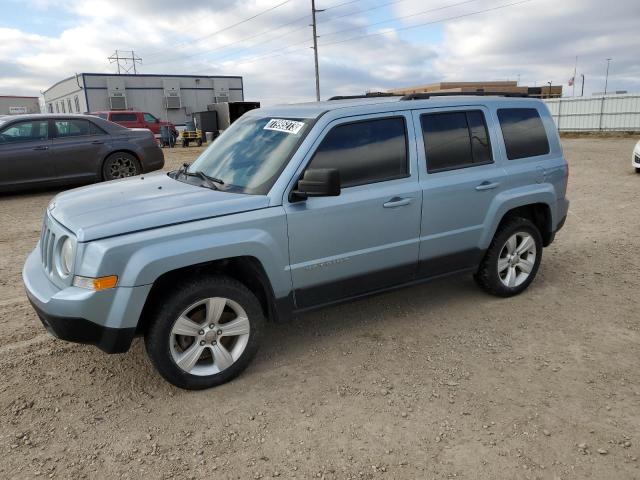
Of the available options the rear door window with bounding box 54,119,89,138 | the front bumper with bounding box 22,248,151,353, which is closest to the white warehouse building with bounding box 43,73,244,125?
the rear door window with bounding box 54,119,89,138

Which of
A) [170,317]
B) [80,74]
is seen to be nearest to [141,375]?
[170,317]

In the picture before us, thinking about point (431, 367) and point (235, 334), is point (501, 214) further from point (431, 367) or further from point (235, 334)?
point (235, 334)

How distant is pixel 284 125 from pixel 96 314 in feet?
6.06

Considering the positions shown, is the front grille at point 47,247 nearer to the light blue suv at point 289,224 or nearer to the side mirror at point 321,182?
the light blue suv at point 289,224

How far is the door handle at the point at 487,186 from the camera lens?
4141 mm

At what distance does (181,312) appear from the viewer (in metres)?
3.04

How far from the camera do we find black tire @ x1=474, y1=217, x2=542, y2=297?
4445 mm

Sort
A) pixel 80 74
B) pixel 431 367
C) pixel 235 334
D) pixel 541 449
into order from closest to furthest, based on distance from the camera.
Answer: pixel 541 449, pixel 235 334, pixel 431 367, pixel 80 74

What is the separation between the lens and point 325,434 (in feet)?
9.27

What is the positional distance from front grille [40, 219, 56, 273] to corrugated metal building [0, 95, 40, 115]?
189ft

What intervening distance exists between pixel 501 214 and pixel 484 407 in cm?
187

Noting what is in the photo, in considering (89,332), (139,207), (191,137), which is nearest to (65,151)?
(139,207)

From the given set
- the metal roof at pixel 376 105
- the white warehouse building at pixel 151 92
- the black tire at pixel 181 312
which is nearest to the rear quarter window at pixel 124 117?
the white warehouse building at pixel 151 92

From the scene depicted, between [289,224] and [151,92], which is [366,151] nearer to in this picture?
[289,224]
